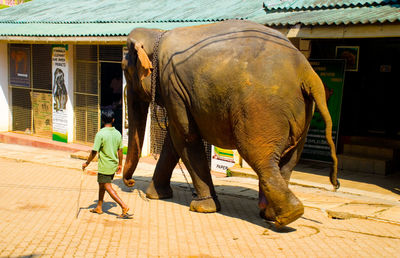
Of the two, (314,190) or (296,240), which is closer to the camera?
(296,240)

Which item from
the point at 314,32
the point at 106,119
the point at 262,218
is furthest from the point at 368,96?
the point at 106,119

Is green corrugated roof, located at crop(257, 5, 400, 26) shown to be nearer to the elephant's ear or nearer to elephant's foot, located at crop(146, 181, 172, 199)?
the elephant's ear

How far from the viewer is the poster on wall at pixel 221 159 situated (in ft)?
36.7

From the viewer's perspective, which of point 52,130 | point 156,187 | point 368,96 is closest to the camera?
point 156,187

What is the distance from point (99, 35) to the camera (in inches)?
489

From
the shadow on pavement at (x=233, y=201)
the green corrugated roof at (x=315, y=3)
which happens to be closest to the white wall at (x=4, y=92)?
the shadow on pavement at (x=233, y=201)

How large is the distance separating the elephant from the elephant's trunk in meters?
0.55

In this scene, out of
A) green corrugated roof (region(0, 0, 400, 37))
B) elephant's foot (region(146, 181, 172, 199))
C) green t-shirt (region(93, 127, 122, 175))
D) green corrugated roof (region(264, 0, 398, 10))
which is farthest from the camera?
green corrugated roof (region(264, 0, 398, 10))

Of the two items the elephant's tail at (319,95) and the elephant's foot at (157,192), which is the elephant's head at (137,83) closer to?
the elephant's foot at (157,192)

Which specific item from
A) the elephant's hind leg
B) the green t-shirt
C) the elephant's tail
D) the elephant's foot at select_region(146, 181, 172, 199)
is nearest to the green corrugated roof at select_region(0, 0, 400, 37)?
the elephant's tail

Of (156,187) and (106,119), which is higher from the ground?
(106,119)

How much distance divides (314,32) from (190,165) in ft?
11.5

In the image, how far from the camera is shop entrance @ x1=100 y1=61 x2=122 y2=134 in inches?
527

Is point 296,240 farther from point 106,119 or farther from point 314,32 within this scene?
point 314,32
